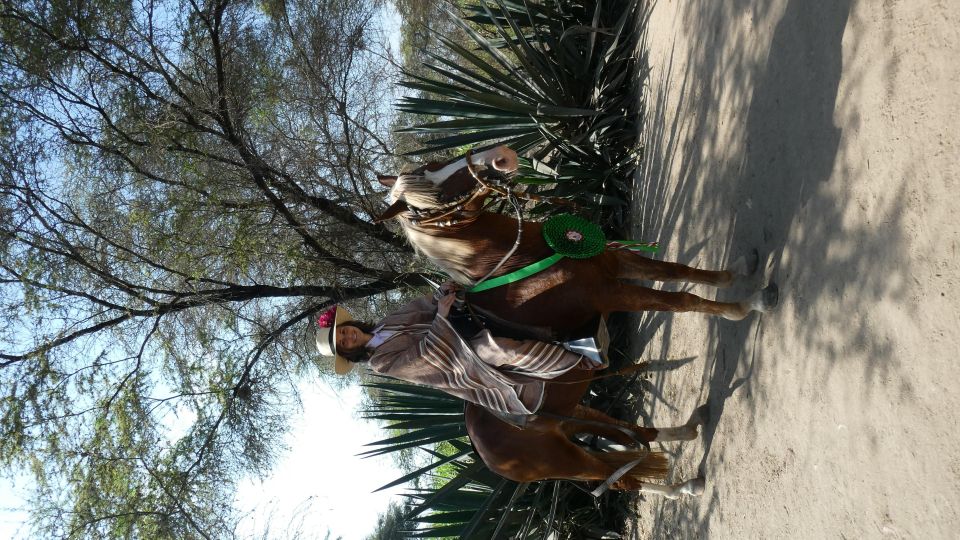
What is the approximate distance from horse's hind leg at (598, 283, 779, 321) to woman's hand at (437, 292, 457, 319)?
0.80 metres

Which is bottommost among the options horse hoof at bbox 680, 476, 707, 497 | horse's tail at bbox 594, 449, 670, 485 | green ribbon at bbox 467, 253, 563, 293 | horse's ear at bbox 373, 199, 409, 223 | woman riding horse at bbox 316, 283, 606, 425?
horse hoof at bbox 680, 476, 707, 497

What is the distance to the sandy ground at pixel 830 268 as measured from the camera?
230 cm

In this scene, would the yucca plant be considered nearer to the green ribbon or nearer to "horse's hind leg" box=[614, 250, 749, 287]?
"horse's hind leg" box=[614, 250, 749, 287]

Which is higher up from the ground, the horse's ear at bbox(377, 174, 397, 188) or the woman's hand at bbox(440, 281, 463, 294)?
the horse's ear at bbox(377, 174, 397, 188)

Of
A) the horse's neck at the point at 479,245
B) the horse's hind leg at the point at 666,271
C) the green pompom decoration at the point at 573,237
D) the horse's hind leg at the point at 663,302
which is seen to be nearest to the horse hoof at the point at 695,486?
the horse's hind leg at the point at 663,302

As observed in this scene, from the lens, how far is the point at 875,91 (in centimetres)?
268

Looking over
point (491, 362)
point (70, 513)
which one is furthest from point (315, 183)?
point (491, 362)

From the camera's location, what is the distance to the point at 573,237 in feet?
11.6

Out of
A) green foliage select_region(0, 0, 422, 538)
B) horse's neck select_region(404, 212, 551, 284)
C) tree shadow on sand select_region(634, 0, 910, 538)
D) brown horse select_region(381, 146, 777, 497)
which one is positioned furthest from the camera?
green foliage select_region(0, 0, 422, 538)

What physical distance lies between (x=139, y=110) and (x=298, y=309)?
11.0ft

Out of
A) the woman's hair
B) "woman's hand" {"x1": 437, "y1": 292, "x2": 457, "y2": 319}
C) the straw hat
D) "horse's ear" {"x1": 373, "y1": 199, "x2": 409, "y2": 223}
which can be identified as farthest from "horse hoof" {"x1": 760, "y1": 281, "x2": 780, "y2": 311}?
the straw hat

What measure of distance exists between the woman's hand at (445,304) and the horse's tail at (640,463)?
4.84 ft

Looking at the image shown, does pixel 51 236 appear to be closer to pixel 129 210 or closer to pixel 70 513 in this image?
pixel 129 210

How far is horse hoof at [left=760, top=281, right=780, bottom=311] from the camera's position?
343cm
